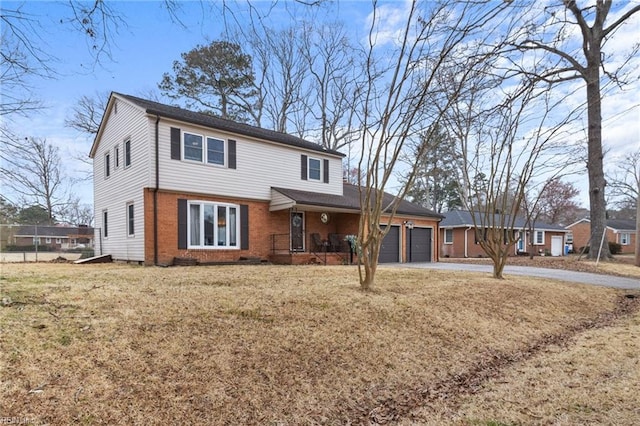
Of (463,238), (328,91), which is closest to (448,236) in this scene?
(463,238)

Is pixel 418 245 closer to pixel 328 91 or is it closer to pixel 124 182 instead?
pixel 328 91

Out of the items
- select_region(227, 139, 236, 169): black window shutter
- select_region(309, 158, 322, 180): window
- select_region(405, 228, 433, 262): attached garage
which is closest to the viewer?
select_region(227, 139, 236, 169): black window shutter

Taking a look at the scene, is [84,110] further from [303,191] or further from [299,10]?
[299,10]

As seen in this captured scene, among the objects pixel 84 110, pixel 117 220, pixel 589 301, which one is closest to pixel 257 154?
pixel 117 220

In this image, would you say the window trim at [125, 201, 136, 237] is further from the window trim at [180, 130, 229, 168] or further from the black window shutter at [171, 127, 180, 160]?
the window trim at [180, 130, 229, 168]

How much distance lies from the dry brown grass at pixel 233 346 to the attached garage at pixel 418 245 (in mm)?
11475

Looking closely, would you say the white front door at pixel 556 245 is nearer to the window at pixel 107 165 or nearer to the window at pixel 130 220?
the window at pixel 130 220

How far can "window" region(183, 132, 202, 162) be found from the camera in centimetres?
1280

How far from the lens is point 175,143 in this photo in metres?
12.5

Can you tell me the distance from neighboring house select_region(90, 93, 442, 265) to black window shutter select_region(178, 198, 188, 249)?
35 millimetres

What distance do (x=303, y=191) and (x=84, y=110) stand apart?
55.4ft

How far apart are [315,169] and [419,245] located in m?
7.24

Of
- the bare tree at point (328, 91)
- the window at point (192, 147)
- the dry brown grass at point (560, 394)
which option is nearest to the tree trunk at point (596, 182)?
the bare tree at point (328, 91)

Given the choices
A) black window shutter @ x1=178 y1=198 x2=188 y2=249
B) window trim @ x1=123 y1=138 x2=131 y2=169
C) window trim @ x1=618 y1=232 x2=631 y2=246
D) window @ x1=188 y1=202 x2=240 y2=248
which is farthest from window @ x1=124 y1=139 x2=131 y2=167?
window trim @ x1=618 y1=232 x2=631 y2=246
